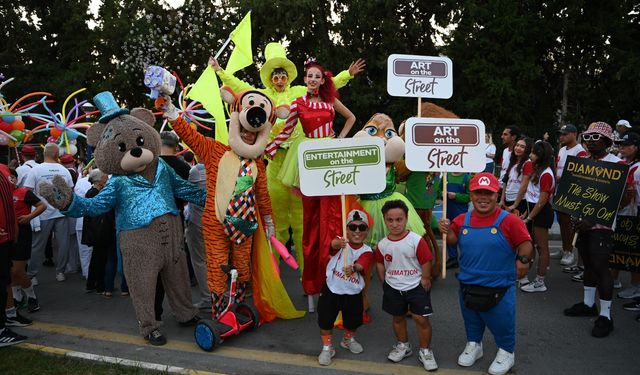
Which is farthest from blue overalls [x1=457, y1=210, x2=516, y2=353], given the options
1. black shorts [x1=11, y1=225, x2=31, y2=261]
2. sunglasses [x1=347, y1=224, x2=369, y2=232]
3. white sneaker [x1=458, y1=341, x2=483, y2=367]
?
black shorts [x1=11, y1=225, x2=31, y2=261]

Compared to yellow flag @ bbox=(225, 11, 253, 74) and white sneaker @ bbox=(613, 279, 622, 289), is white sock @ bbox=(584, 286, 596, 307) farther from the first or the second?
yellow flag @ bbox=(225, 11, 253, 74)

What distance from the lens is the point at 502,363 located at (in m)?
3.66

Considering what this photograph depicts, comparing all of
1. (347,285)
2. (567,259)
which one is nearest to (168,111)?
(347,285)

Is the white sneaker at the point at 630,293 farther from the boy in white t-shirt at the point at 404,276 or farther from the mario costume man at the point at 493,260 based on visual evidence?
the boy in white t-shirt at the point at 404,276

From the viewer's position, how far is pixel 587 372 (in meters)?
3.68

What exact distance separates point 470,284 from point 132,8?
89.5 ft

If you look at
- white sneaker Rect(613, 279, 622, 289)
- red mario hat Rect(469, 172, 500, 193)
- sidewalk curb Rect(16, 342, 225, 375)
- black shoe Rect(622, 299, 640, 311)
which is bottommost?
white sneaker Rect(613, 279, 622, 289)

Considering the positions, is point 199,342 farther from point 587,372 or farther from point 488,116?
point 488,116

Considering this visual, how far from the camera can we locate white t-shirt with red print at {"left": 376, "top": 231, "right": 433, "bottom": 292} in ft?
12.3

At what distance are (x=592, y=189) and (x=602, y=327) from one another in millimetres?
1247

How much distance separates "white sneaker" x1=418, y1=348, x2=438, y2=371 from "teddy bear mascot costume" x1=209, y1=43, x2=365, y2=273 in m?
1.86

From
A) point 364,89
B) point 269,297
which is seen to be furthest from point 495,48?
point 269,297

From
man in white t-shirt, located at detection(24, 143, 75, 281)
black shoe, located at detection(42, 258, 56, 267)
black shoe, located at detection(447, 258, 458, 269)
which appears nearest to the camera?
man in white t-shirt, located at detection(24, 143, 75, 281)

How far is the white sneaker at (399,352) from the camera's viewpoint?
3.90m
